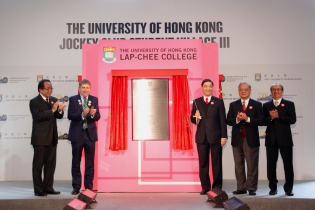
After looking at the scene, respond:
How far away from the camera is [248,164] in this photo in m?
3.82

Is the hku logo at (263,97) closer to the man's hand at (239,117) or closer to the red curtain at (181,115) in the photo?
the man's hand at (239,117)

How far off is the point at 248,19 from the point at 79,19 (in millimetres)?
3723

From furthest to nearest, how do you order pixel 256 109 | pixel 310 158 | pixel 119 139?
pixel 310 158, pixel 119 139, pixel 256 109

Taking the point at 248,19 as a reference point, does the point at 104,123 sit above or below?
below

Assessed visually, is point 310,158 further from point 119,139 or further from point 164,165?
point 119,139

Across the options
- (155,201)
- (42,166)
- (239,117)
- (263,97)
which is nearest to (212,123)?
(239,117)

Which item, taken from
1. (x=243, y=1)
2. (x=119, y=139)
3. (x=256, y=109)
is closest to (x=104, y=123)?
(x=119, y=139)

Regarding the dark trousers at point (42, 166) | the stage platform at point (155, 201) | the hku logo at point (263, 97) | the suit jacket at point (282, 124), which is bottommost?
the stage platform at point (155, 201)

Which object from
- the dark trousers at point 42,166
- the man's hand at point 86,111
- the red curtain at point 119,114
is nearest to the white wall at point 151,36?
the dark trousers at point 42,166

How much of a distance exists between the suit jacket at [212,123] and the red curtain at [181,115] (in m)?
0.21

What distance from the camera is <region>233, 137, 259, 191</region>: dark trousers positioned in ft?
12.3

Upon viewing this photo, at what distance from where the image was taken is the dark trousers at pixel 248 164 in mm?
3760

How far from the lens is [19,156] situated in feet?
17.8

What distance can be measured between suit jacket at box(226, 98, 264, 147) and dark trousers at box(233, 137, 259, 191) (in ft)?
0.28
